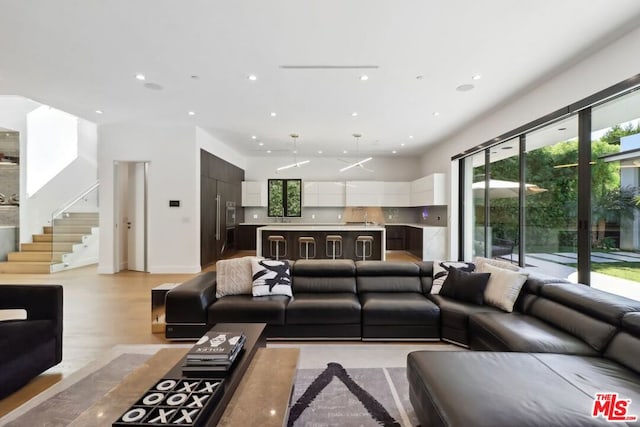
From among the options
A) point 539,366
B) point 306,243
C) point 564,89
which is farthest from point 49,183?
point 564,89

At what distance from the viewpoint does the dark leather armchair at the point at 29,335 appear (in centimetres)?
219

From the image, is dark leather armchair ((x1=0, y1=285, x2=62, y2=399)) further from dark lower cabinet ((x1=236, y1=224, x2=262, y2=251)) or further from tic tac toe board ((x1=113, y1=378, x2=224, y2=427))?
dark lower cabinet ((x1=236, y1=224, x2=262, y2=251))

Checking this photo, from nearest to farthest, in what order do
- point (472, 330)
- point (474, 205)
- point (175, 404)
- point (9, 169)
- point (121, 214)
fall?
point (175, 404) → point (472, 330) → point (121, 214) → point (474, 205) → point (9, 169)

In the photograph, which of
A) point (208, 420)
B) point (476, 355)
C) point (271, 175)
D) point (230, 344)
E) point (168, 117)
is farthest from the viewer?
point (271, 175)

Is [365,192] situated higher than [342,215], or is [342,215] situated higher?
[365,192]

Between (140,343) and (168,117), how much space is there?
14.2 ft

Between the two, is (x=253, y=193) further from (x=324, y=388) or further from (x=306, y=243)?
(x=324, y=388)

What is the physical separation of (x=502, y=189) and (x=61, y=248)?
370 inches

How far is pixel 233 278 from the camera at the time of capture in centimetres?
347

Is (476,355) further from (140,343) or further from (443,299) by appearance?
(140,343)

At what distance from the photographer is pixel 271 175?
33.6 feet

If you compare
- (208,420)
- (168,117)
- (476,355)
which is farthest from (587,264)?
(168,117)
